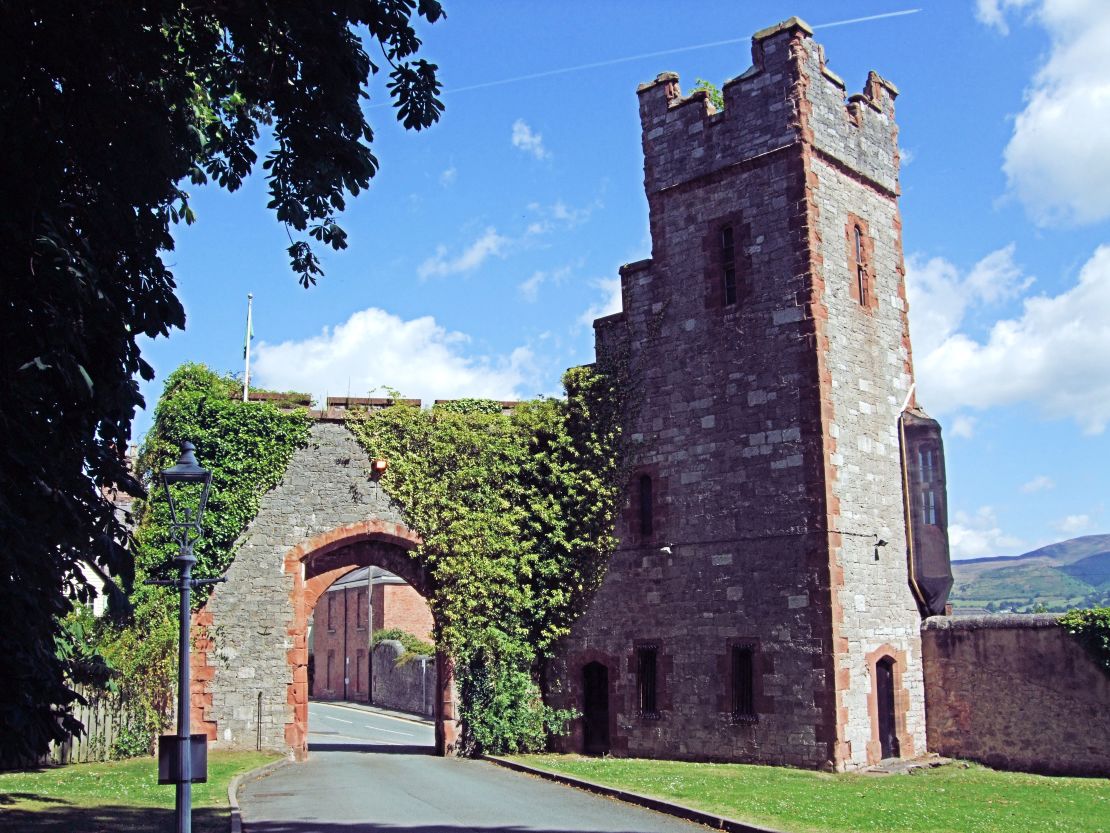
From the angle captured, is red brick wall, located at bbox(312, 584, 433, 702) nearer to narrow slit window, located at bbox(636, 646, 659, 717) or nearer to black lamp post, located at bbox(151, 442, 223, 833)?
narrow slit window, located at bbox(636, 646, 659, 717)

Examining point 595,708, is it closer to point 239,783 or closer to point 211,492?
point 239,783

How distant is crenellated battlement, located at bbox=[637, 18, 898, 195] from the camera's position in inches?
810

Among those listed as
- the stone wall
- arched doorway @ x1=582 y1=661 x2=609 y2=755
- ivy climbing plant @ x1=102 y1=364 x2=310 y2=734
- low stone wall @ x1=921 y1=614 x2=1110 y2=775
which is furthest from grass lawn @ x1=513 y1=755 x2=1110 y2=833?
ivy climbing plant @ x1=102 y1=364 x2=310 y2=734

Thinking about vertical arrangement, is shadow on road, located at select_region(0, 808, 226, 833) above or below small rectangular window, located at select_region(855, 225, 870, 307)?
below

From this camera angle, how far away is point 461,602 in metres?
22.9

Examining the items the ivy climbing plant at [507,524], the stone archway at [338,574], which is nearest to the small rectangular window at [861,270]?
the ivy climbing plant at [507,524]

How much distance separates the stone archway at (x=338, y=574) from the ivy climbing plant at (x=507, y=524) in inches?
15.4

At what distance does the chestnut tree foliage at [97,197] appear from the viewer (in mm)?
8531

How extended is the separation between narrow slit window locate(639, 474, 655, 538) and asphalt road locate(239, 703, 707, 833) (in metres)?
5.32

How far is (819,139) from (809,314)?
3.48m

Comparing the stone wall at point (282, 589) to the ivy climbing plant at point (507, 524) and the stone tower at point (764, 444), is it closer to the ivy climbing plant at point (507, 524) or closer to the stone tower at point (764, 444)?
the ivy climbing plant at point (507, 524)

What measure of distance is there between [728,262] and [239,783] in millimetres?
12627

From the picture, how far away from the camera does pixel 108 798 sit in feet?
51.9

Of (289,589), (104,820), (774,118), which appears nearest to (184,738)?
(104,820)
